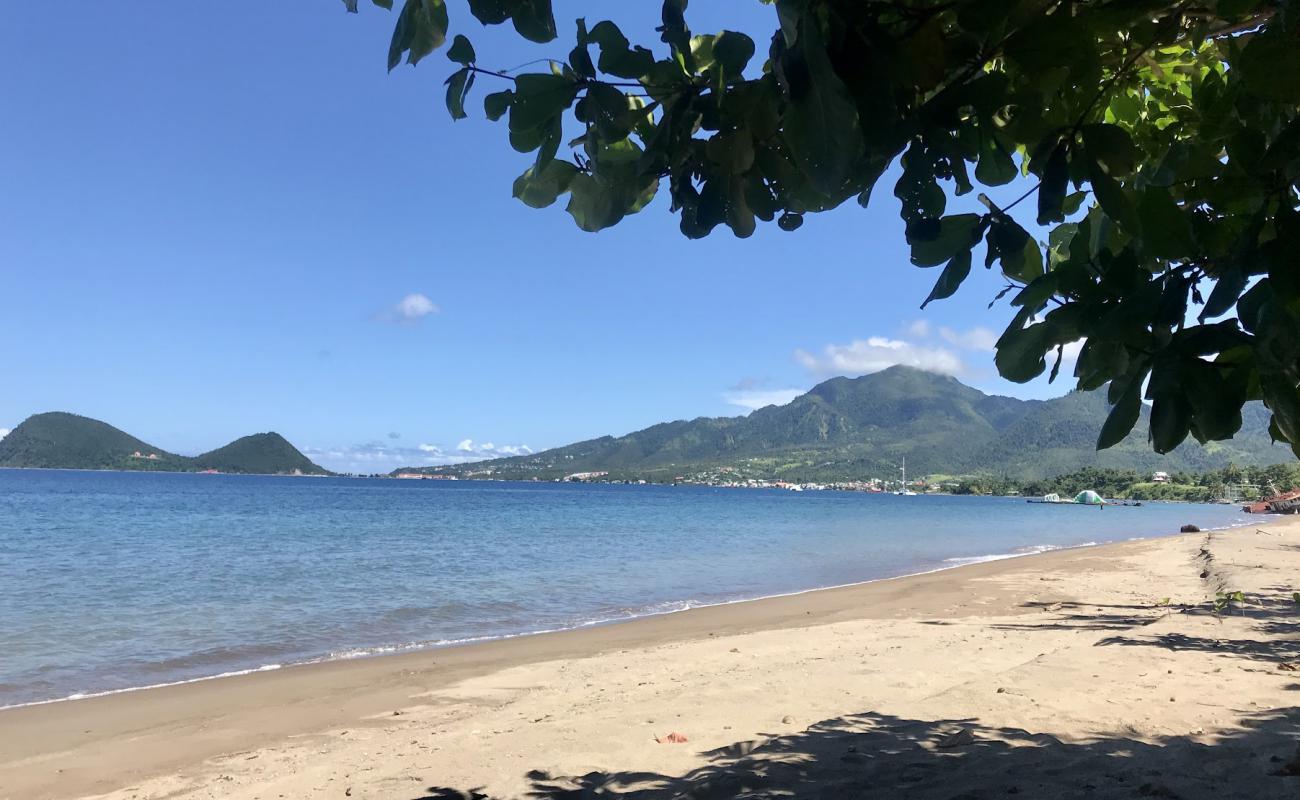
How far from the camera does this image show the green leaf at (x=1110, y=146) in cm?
123

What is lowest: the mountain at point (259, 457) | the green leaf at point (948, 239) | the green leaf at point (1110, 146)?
the green leaf at point (948, 239)

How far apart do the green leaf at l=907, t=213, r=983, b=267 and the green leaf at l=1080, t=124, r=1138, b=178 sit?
199mm

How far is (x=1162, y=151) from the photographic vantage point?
191 cm

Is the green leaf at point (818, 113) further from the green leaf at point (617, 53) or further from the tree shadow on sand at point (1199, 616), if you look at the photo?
the tree shadow on sand at point (1199, 616)

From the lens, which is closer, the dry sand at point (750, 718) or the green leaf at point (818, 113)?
the green leaf at point (818, 113)

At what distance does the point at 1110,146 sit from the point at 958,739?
3.95 m

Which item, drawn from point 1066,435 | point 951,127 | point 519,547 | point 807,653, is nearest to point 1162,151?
point 951,127

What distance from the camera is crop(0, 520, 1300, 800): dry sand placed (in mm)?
3746

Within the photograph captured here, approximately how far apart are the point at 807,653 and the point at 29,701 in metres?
7.95

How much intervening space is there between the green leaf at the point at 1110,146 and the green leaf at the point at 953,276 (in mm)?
242

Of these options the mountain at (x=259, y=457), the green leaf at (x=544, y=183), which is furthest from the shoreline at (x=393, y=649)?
the mountain at (x=259, y=457)

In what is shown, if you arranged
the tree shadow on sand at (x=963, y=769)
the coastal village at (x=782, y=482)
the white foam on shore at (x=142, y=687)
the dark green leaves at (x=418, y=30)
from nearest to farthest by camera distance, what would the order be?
the dark green leaves at (x=418, y=30)
the tree shadow on sand at (x=963, y=769)
the white foam on shore at (x=142, y=687)
the coastal village at (x=782, y=482)

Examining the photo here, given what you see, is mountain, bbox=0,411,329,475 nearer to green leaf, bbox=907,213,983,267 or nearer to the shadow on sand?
the shadow on sand

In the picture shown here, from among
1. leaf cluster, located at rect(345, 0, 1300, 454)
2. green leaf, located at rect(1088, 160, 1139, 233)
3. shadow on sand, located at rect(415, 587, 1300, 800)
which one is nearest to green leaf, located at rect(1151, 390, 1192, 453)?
leaf cluster, located at rect(345, 0, 1300, 454)
